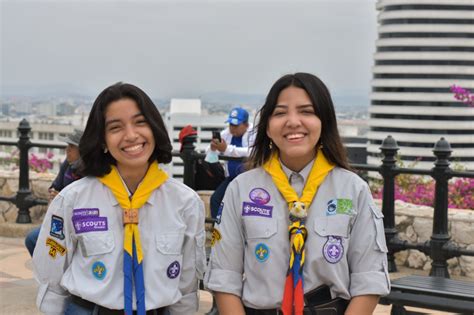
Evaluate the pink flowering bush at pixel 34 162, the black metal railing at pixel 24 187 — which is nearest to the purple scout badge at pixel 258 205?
the black metal railing at pixel 24 187

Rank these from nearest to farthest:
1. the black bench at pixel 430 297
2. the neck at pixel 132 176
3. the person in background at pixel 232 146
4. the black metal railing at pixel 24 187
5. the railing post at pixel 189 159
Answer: the neck at pixel 132 176, the black bench at pixel 430 297, the person in background at pixel 232 146, the railing post at pixel 189 159, the black metal railing at pixel 24 187

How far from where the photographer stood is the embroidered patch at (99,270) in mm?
2482

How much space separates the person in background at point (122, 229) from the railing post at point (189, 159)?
13.4 feet

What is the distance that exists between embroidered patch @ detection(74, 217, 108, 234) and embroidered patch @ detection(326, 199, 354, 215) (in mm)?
694

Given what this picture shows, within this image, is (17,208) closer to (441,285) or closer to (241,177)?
(441,285)

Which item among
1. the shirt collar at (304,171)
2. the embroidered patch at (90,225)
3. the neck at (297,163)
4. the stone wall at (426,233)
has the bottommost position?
the stone wall at (426,233)

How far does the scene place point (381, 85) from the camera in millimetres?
95812

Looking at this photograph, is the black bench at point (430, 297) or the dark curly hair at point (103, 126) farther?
the black bench at point (430, 297)

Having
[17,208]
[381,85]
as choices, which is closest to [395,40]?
[381,85]

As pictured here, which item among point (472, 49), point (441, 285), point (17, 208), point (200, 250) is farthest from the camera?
point (472, 49)

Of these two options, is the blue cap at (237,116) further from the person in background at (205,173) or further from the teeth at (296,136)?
the teeth at (296,136)

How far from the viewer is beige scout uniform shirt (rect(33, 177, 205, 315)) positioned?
2488 millimetres

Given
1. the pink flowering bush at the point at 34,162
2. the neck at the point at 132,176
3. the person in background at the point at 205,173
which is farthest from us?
the pink flowering bush at the point at 34,162

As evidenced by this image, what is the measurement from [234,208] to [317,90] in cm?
45
